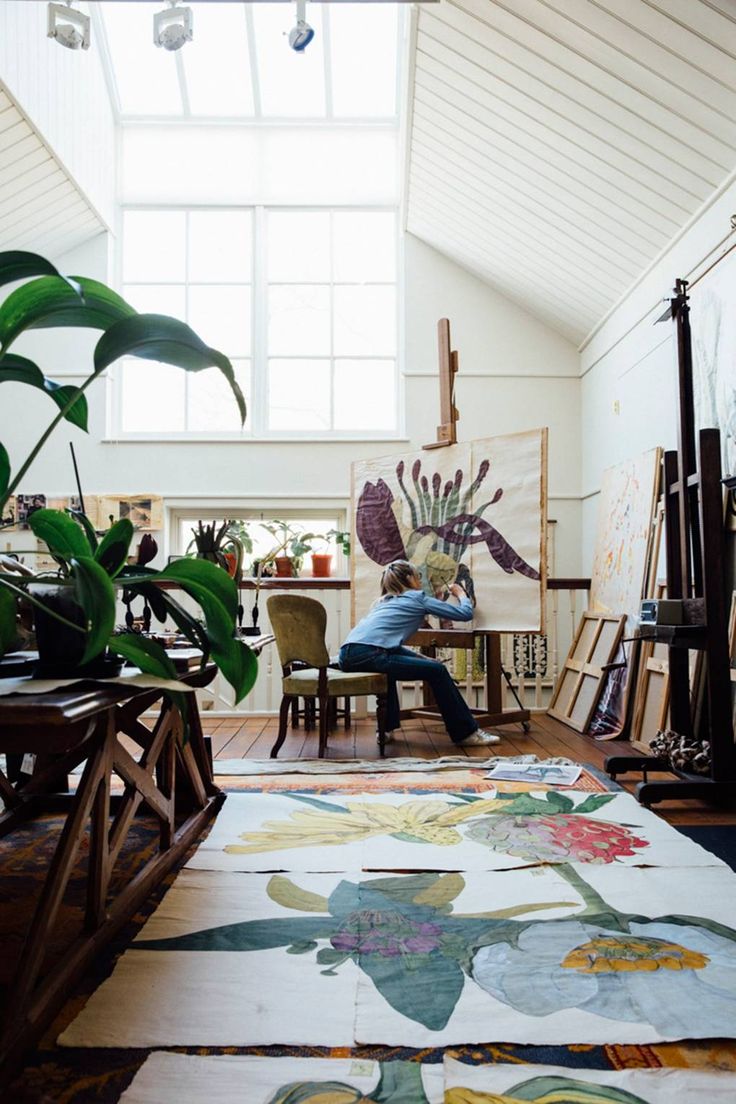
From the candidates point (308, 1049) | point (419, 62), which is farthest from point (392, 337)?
point (308, 1049)

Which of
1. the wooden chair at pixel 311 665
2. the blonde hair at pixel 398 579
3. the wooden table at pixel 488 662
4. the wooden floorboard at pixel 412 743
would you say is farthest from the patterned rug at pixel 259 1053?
the wooden table at pixel 488 662

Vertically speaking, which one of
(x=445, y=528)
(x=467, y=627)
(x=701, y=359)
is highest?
(x=701, y=359)

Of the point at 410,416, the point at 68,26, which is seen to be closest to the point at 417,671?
the point at 410,416

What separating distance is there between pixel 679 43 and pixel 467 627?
9.20 ft

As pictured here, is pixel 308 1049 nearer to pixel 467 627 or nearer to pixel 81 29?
pixel 467 627

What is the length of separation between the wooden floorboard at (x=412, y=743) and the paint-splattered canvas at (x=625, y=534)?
822 mm

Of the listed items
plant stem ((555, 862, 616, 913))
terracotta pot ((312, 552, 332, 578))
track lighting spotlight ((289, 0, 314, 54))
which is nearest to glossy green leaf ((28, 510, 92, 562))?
plant stem ((555, 862, 616, 913))

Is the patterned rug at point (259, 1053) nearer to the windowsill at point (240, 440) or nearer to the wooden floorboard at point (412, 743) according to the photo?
the wooden floorboard at point (412, 743)

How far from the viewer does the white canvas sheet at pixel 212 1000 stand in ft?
A: 4.58

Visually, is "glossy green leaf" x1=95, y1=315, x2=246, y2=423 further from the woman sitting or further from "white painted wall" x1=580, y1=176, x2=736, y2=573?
the woman sitting

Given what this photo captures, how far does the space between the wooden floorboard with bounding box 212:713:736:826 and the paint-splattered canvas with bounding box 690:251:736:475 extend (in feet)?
4.90

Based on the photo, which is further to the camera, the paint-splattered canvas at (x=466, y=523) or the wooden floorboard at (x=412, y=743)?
the paint-splattered canvas at (x=466, y=523)

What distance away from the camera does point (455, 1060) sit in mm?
1322

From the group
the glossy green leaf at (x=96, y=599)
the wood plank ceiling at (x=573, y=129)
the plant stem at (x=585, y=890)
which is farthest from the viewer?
the wood plank ceiling at (x=573, y=129)
